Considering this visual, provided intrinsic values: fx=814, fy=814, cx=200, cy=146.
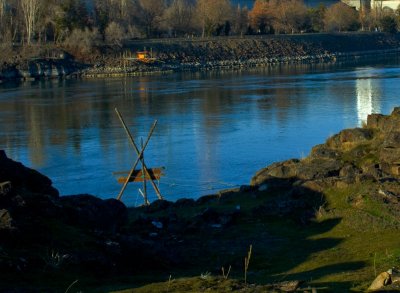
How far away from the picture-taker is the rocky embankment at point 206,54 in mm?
70938

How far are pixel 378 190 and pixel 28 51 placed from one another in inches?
2572

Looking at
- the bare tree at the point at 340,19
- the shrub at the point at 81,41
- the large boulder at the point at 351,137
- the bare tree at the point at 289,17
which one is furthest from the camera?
the bare tree at the point at 340,19

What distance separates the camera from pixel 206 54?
82250 millimetres

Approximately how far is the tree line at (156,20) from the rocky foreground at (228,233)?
64.9 metres

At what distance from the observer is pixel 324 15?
114 meters

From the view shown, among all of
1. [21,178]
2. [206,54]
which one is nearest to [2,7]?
[206,54]

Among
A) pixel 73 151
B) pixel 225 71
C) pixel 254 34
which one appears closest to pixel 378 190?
pixel 73 151

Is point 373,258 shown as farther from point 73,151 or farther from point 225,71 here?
point 225,71

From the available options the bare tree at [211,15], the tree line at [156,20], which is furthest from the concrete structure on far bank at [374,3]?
the bare tree at [211,15]

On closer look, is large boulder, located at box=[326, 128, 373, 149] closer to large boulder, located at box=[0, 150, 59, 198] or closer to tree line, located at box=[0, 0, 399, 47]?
large boulder, located at box=[0, 150, 59, 198]

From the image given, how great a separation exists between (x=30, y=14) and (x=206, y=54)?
17774 mm

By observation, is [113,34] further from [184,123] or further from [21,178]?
[21,178]

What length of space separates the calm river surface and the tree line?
23091mm

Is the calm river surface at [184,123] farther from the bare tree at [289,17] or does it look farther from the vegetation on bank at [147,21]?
the bare tree at [289,17]
